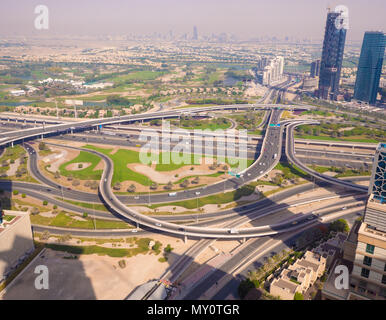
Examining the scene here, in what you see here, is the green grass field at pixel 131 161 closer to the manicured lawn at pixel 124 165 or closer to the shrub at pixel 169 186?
the manicured lawn at pixel 124 165

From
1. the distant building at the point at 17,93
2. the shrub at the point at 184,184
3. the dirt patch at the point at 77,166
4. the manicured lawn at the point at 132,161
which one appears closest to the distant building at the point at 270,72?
the manicured lawn at the point at 132,161

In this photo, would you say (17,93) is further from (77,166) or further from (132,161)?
(132,161)

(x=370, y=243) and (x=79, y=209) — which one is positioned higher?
(x=370, y=243)

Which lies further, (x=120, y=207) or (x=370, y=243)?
(x=120, y=207)

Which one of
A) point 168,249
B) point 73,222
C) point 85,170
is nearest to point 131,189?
point 73,222

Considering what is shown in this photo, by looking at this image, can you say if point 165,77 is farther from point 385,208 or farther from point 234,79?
point 385,208

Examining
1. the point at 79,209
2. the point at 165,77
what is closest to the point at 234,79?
the point at 165,77

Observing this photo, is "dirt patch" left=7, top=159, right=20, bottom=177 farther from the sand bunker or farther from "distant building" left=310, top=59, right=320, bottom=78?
"distant building" left=310, top=59, right=320, bottom=78

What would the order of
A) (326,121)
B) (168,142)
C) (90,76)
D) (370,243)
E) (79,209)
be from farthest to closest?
(90,76) < (326,121) < (168,142) < (79,209) < (370,243)
